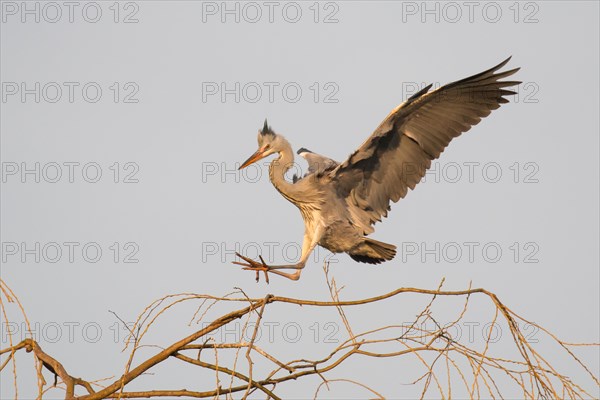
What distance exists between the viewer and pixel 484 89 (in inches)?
273

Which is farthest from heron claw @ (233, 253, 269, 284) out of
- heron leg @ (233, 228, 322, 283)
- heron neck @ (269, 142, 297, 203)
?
heron neck @ (269, 142, 297, 203)

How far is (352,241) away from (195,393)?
11.1ft

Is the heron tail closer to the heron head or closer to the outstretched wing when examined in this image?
the outstretched wing

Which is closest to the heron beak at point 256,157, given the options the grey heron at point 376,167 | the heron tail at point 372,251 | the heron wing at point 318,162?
the grey heron at point 376,167

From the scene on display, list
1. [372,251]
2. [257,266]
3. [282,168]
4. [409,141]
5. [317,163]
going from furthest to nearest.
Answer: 1. [317,163]
2. [372,251]
3. [282,168]
4. [409,141]
5. [257,266]

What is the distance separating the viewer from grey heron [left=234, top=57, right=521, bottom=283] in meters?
6.86

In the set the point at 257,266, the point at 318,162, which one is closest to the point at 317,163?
the point at 318,162

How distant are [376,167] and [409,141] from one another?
1.24 feet

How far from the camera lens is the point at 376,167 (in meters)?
7.17

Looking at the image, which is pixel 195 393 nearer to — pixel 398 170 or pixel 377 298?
pixel 377 298

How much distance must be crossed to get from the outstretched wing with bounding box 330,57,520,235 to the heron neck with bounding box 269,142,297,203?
0.41 meters

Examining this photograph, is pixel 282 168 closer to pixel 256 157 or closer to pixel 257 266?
pixel 256 157

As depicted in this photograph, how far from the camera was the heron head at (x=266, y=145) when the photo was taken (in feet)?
23.5

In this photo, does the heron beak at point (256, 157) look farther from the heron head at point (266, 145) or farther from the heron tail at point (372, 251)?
the heron tail at point (372, 251)
